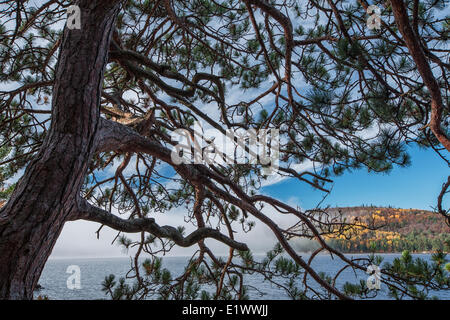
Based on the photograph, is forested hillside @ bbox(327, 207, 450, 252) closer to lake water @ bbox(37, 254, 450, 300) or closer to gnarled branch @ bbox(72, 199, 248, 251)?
lake water @ bbox(37, 254, 450, 300)

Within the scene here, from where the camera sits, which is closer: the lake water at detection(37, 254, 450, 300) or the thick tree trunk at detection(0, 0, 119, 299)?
the thick tree trunk at detection(0, 0, 119, 299)

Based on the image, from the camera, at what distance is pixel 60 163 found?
103 cm

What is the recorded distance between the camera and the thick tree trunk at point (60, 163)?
930mm

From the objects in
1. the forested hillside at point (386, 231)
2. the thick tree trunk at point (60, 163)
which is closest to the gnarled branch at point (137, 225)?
the thick tree trunk at point (60, 163)

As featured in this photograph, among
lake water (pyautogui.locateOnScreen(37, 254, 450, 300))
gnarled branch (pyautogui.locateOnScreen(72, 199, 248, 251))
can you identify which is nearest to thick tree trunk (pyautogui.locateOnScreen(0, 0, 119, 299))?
gnarled branch (pyautogui.locateOnScreen(72, 199, 248, 251))

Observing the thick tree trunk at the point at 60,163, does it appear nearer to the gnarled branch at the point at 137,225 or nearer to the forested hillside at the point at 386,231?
the gnarled branch at the point at 137,225

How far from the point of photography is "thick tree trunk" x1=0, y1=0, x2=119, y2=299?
0.93 m

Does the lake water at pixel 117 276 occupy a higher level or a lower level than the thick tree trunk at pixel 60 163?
lower

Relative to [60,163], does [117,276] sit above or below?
below

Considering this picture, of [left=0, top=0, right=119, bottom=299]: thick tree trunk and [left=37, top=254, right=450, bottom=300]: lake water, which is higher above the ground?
[left=0, top=0, right=119, bottom=299]: thick tree trunk

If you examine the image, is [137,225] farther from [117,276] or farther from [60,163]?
[117,276]

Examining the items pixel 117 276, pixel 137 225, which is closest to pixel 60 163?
pixel 137 225

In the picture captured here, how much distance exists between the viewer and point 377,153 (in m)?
2.06

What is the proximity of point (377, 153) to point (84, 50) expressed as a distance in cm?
186
